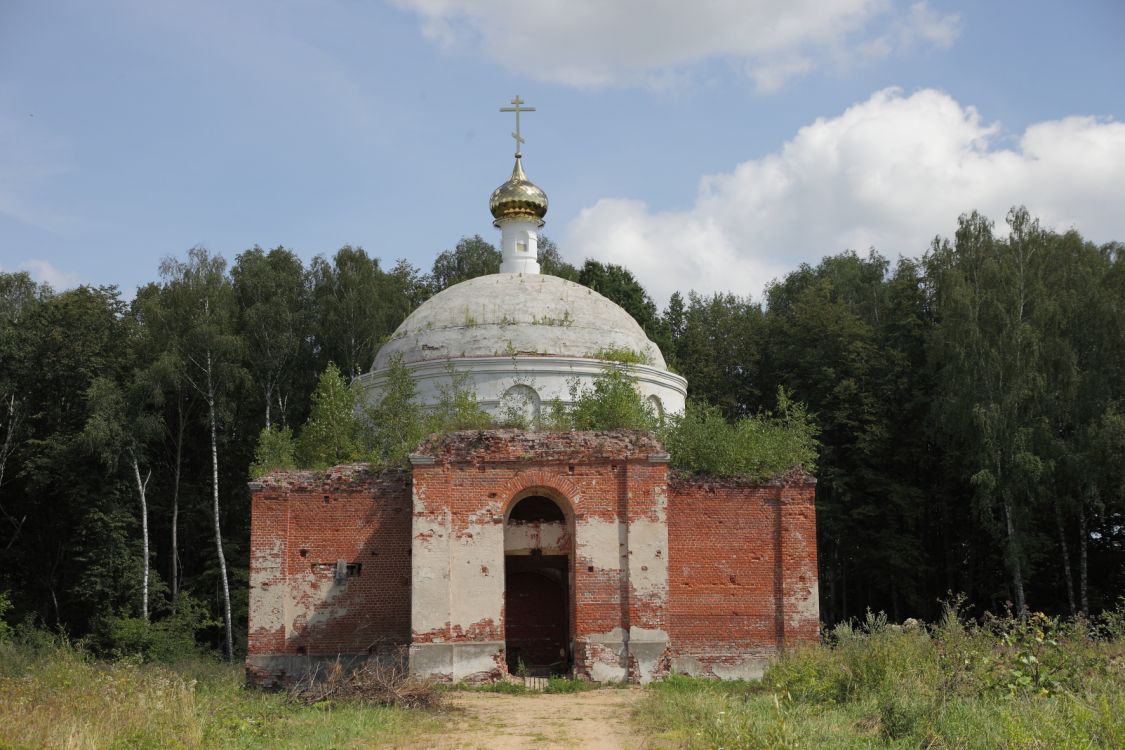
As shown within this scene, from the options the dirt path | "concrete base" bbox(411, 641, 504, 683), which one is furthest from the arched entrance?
the dirt path

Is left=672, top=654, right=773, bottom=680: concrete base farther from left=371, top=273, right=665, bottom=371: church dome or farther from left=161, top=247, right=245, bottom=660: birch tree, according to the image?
left=161, top=247, right=245, bottom=660: birch tree

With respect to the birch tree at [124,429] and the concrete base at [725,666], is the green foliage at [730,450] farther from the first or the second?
the birch tree at [124,429]

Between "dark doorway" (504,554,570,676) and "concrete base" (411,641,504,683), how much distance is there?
3.56 metres

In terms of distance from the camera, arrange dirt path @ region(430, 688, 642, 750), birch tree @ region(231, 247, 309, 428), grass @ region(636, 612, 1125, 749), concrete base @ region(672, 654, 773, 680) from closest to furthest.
Result: 1. grass @ region(636, 612, 1125, 749)
2. dirt path @ region(430, 688, 642, 750)
3. concrete base @ region(672, 654, 773, 680)
4. birch tree @ region(231, 247, 309, 428)

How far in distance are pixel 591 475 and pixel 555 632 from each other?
4.49 metres

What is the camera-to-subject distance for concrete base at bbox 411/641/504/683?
16109mm

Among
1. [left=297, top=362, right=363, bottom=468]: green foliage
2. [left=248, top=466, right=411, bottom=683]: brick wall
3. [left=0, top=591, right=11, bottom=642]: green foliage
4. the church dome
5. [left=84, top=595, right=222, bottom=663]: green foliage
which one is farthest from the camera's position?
[left=84, top=595, right=222, bottom=663]: green foliage

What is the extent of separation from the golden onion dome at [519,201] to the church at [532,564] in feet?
34.7

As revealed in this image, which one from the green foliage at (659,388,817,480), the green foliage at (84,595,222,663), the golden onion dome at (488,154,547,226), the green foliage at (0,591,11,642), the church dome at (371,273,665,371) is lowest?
the green foliage at (84,595,222,663)

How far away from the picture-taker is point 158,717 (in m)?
11.1

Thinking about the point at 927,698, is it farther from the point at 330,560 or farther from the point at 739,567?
the point at 330,560

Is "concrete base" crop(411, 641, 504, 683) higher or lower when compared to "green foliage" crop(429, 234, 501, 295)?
lower

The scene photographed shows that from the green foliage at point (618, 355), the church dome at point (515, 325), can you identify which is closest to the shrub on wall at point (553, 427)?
the green foliage at point (618, 355)

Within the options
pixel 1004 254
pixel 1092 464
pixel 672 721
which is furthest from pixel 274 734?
pixel 1004 254
